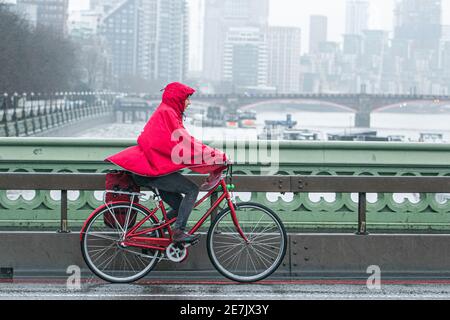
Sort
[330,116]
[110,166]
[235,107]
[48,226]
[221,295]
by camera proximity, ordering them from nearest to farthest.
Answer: [221,295]
[48,226]
[110,166]
[235,107]
[330,116]

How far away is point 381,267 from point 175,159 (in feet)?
7.04

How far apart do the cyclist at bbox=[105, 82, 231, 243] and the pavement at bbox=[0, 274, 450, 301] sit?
489mm

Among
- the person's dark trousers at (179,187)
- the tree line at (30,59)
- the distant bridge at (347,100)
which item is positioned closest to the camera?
the person's dark trousers at (179,187)

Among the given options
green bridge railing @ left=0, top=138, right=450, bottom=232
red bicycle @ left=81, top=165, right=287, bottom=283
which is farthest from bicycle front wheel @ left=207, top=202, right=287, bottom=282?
green bridge railing @ left=0, top=138, right=450, bottom=232

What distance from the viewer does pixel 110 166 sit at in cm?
1258

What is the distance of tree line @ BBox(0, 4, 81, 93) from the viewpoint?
73.0 m

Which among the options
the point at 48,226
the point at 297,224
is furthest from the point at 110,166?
the point at 297,224

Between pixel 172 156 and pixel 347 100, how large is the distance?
128m

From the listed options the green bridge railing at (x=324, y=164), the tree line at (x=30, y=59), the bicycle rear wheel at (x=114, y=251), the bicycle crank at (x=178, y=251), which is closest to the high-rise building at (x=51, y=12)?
the tree line at (x=30, y=59)

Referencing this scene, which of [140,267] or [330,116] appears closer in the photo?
[140,267]

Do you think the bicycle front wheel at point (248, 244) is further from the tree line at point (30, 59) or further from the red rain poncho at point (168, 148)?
the tree line at point (30, 59)

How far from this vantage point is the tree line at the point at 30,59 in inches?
2874

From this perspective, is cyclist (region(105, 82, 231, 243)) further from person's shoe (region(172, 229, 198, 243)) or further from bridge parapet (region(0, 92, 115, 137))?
bridge parapet (region(0, 92, 115, 137))

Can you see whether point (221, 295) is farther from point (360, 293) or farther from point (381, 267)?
point (381, 267)
